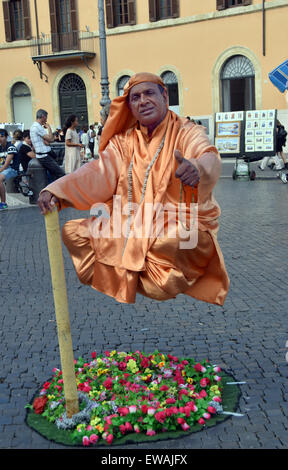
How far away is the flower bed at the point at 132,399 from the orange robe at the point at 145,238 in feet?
1.78

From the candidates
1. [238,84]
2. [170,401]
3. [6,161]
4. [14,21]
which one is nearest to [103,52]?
[238,84]

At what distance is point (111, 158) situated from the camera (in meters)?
3.53

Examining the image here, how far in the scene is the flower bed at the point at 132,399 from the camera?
323 centimetres

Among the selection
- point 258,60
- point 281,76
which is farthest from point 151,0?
point 281,76

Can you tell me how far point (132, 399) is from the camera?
3.39 m

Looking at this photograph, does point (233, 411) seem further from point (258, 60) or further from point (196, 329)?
point (258, 60)

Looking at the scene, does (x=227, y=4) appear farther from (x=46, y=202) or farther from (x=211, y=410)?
(x=211, y=410)

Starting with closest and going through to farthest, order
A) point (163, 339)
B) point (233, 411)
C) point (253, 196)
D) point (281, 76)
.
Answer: point (233, 411), point (163, 339), point (253, 196), point (281, 76)

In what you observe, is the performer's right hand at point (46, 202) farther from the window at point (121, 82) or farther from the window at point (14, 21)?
the window at point (14, 21)

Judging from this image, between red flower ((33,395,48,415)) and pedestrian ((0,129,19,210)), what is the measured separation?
9.39 m

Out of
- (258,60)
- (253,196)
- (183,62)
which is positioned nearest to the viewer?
(253,196)

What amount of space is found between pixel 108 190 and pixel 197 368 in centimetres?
121

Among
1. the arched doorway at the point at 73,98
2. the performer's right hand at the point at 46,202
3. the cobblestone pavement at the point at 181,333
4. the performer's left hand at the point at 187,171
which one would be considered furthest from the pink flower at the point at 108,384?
the arched doorway at the point at 73,98

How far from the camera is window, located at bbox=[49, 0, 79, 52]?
30.3 meters
